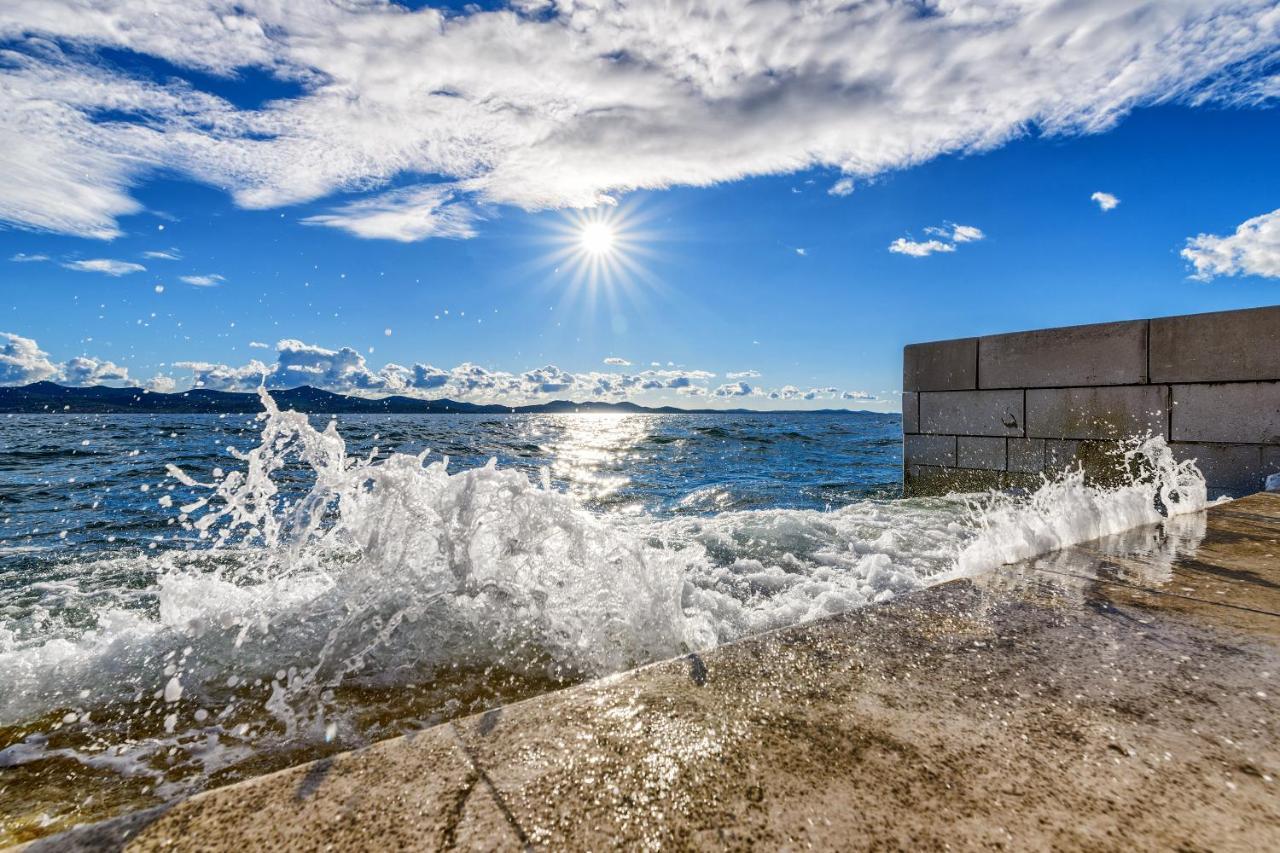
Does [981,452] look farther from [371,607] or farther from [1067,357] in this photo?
[371,607]

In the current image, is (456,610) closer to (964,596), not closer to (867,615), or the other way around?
(867,615)

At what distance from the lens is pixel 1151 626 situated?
2088 mm

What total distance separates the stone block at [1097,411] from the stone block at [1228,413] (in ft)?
0.54

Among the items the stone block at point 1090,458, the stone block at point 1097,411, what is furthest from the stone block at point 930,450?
the stone block at point 1090,458

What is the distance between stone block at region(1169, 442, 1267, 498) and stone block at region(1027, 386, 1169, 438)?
402mm

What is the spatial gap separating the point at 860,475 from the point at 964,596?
11042mm

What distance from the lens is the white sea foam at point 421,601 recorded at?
9.52 feet

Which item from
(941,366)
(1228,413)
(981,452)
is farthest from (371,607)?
(941,366)

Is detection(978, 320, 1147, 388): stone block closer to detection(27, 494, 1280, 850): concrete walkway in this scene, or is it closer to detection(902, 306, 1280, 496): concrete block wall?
detection(902, 306, 1280, 496): concrete block wall

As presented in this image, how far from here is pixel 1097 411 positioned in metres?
7.22

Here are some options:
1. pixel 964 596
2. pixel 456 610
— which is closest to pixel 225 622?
pixel 456 610

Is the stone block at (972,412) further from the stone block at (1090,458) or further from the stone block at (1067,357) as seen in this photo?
the stone block at (1090,458)

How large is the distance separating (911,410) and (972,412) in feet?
3.09

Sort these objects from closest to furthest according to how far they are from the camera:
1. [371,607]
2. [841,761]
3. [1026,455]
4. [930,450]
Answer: [841,761] < [371,607] < [1026,455] < [930,450]
